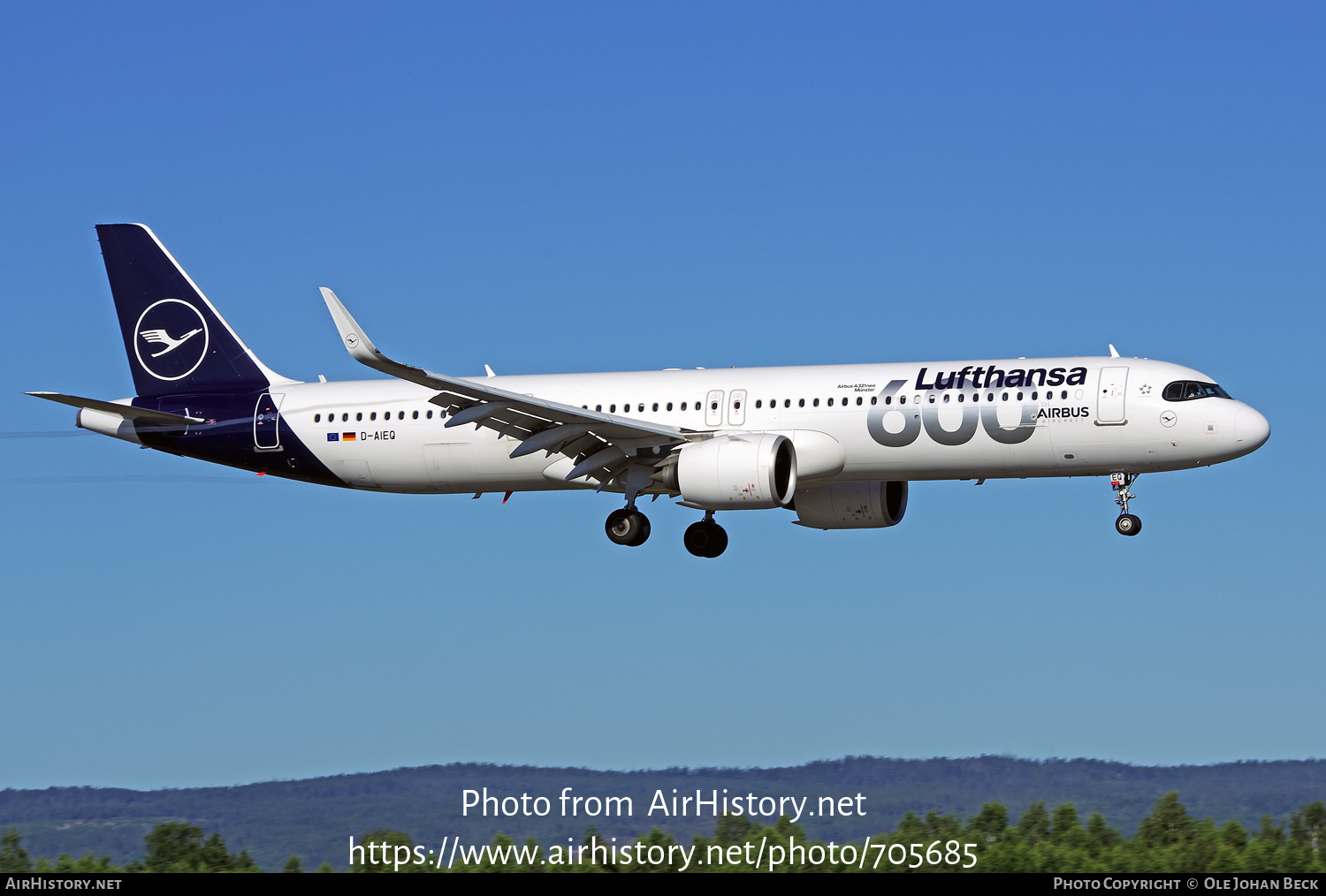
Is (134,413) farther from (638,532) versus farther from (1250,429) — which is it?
(1250,429)

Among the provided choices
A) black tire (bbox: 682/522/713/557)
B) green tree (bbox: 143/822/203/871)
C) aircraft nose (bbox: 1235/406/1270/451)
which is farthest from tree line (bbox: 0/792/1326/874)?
aircraft nose (bbox: 1235/406/1270/451)

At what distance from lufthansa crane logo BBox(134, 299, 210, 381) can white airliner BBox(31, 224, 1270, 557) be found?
0.17ft

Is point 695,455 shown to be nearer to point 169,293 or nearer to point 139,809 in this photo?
point 169,293

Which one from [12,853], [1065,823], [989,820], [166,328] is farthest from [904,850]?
[166,328]

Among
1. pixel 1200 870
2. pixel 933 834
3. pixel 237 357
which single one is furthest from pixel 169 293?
pixel 1200 870

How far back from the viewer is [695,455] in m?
43.6

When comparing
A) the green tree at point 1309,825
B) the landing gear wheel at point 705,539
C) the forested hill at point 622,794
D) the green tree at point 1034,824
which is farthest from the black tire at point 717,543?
the green tree at point 1309,825

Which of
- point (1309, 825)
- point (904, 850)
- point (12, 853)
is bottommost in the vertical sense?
point (12, 853)

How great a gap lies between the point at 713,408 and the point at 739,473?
9.66 feet

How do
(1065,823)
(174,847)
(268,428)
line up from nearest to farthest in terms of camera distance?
(268,428) < (174,847) < (1065,823)

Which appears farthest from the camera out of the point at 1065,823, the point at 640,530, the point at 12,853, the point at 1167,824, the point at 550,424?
the point at 1065,823

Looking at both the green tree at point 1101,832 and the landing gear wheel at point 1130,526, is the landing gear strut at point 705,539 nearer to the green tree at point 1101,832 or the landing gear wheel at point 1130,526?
the landing gear wheel at point 1130,526

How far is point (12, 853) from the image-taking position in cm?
5569

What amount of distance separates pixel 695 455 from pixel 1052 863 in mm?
21180
